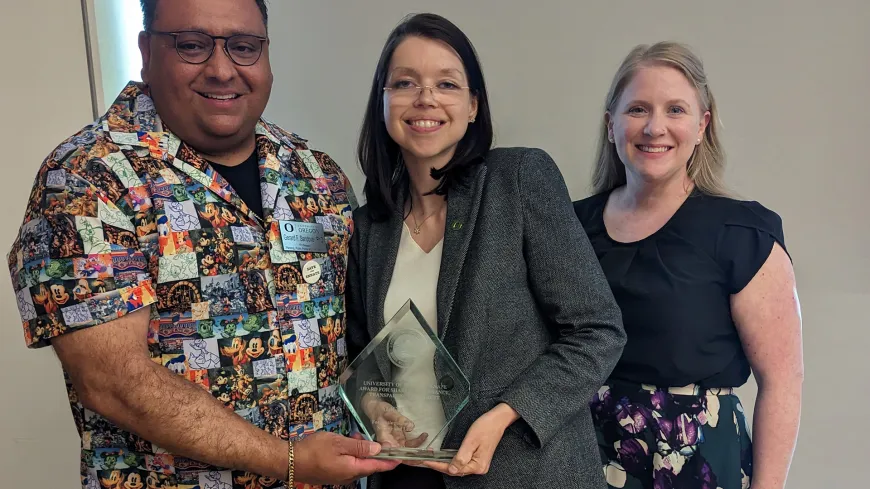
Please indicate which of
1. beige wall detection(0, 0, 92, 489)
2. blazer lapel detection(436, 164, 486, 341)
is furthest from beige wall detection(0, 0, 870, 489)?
blazer lapel detection(436, 164, 486, 341)

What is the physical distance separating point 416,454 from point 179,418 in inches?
20.7

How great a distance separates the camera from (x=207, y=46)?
144 centimetres

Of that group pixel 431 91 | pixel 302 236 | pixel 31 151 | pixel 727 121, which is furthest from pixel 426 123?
pixel 31 151

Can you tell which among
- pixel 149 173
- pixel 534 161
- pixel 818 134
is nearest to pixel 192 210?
pixel 149 173

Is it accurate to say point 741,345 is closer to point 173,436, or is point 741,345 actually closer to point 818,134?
point 818,134

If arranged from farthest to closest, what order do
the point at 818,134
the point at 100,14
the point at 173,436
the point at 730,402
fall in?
the point at 100,14 < the point at 818,134 < the point at 730,402 < the point at 173,436

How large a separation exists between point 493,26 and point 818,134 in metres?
1.32

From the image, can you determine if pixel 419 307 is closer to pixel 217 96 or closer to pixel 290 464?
pixel 290 464

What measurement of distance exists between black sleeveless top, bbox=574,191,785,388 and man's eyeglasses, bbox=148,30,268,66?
3.88 ft

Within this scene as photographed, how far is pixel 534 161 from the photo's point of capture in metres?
1.44

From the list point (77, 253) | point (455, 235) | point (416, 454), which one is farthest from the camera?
point (455, 235)

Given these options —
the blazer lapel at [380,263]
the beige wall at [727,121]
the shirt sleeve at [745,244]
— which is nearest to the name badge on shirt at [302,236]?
the blazer lapel at [380,263]

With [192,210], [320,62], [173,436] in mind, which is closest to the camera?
[173,436]

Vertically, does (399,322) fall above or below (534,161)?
below
